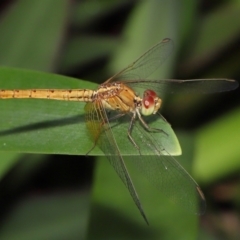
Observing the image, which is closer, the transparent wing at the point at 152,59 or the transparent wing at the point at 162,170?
the transparent wing at the point at 162,170

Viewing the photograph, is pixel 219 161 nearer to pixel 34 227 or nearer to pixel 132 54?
pixel 132 54

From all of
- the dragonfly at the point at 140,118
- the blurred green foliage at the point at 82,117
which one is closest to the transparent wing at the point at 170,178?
the dragonfly at the point at 140,118

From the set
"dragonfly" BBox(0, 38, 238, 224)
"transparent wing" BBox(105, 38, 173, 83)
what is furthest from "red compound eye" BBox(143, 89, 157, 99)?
"transparent wing" BBox(105, 38, 173, 83)

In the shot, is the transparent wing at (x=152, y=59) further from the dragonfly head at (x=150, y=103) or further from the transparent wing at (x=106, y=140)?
the transparent wing at (x=106, y=140)

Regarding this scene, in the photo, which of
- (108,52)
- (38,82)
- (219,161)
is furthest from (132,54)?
(38,82)

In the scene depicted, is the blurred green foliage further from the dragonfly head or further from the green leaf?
the dragonfly head

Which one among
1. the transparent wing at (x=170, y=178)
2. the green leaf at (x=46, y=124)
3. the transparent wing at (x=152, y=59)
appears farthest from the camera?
the transparent wing at (x=152, y=59)

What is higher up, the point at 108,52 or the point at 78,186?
the point at 108,52
